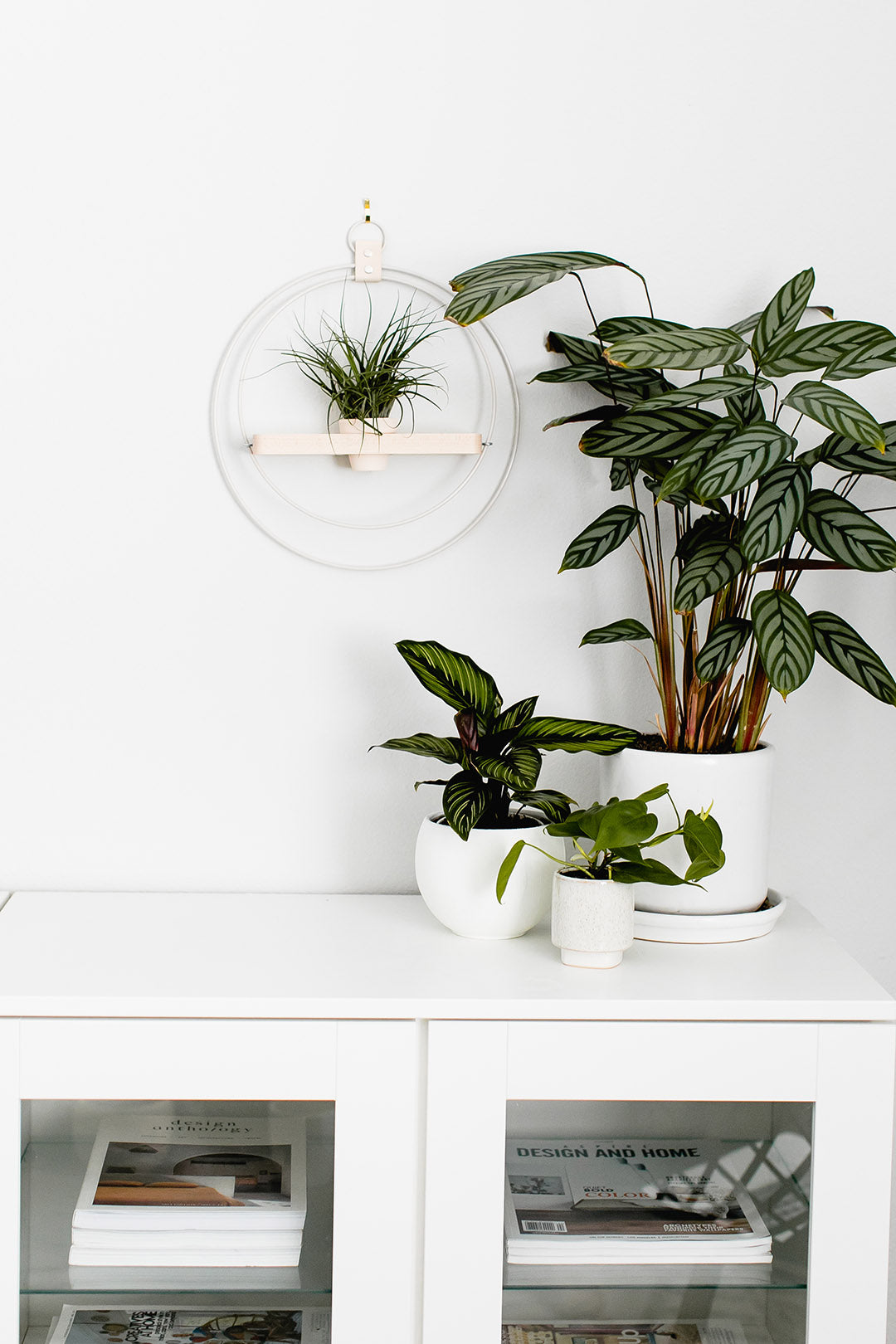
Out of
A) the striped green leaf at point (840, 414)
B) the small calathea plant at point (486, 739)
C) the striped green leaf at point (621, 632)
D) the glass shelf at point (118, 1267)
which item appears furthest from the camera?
the striped green leaf at point (621, 632)

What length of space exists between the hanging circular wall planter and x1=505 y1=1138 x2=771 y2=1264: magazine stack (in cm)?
78

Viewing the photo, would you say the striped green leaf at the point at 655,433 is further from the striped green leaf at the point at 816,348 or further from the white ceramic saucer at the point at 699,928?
the white ceramic saucer at the point at 699,928

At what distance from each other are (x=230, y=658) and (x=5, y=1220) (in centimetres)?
72

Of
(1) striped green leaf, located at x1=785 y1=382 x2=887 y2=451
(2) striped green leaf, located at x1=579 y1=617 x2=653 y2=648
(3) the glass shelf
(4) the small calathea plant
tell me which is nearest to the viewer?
(1) striped green leaf, located at x1=785 y1=382 x2=887 y2=451

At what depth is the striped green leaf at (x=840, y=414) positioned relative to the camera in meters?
1.12

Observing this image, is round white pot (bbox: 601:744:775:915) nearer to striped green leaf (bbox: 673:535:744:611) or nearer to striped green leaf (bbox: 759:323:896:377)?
striped green leaf (bbox: 673:535:744:611)

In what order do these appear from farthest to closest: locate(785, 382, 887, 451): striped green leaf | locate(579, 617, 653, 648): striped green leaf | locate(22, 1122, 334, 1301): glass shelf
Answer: locate(579, 617, 653, 648): striped green leaf → locate(22, 1122, 334, 1301): glass shelf → locate(785, 382, 887, 451): striped green leaf

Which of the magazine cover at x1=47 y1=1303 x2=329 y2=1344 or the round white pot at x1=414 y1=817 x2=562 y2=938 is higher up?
the round white pot at x1=414 y1=817 x2=562 y2=938

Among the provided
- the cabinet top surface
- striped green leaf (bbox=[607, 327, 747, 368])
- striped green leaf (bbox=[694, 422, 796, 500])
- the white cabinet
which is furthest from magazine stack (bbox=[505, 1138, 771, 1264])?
striped green leaf (bbox=[607, 327, 747, 368])

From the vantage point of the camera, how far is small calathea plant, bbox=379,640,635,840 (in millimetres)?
1329

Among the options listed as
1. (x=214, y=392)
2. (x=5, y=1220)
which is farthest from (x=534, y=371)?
(x=5, y=1220)

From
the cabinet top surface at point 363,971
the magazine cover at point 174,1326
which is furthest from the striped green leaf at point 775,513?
the magazine cover at point 174,1326

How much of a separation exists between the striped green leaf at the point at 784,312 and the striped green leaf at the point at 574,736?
46 centimetres

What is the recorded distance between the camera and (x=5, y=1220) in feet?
3.97
